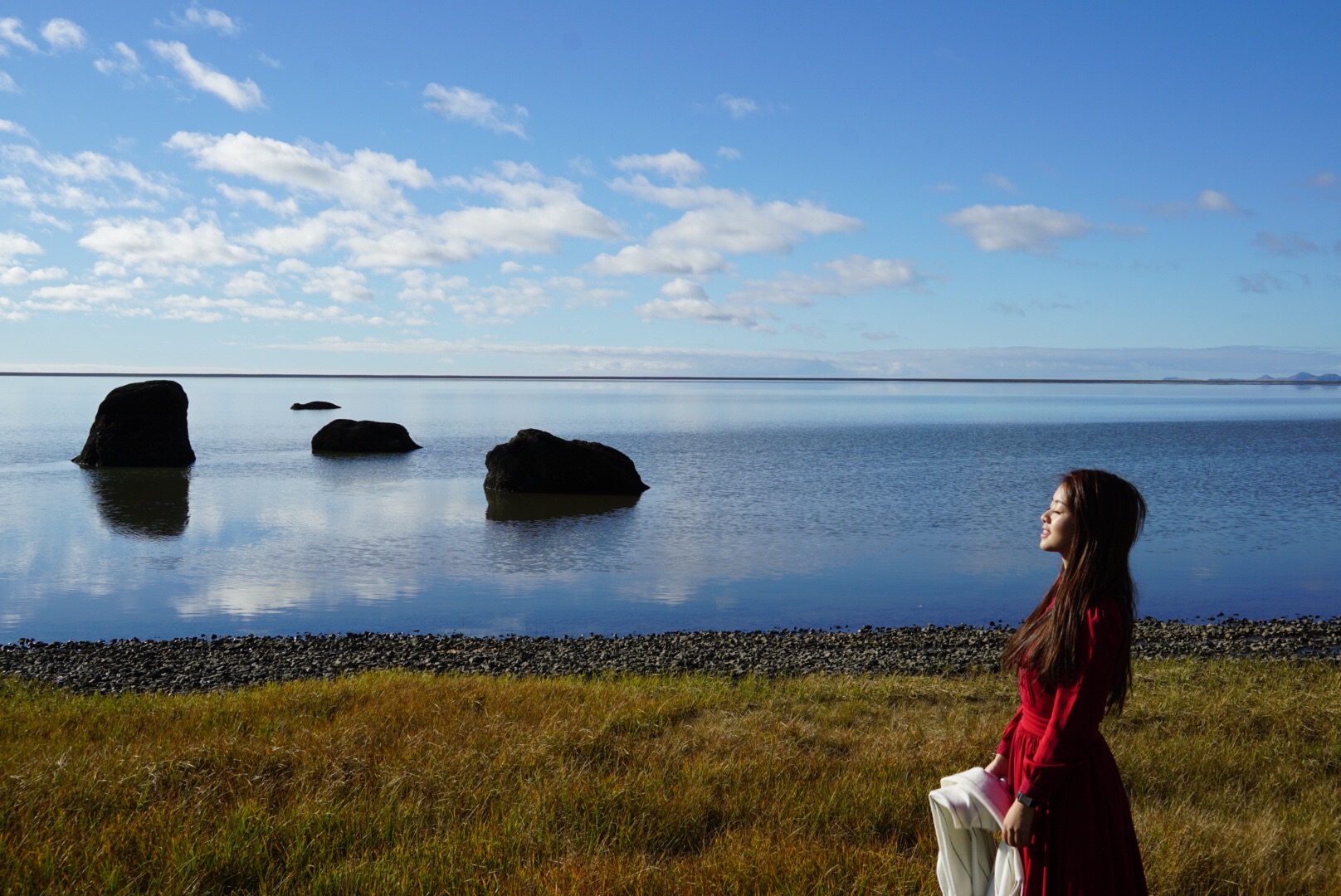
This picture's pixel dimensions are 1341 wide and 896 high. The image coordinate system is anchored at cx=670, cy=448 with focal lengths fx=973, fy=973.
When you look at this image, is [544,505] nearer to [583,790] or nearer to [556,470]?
[556,470]

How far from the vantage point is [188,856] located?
6.20 meters

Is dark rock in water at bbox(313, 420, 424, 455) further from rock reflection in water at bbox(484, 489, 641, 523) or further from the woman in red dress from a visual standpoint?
the woman in red dress

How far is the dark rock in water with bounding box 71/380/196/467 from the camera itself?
50.9 m

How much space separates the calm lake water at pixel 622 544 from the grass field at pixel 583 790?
955 cm

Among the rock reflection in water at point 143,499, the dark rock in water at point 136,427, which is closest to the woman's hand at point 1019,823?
the rock reflection in water at point 143,499

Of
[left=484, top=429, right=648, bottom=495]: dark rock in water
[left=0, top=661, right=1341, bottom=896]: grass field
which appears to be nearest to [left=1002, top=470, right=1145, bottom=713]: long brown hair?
[left=0, top=661, right=1341, bottom=896]: grass field

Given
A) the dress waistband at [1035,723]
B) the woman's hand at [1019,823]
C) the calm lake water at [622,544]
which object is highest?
the dress waistband at [1035,723]

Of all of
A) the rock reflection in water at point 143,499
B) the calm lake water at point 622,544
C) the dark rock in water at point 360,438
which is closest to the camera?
the calm lake water at point 622,544

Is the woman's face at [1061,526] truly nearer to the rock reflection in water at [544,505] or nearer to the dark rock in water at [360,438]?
the rock reflection in water at [544,505]

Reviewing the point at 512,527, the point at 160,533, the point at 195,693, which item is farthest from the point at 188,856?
the point at 160,533

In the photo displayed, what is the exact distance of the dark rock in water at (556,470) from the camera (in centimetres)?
4244

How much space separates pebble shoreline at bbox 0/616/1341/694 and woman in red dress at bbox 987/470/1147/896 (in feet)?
33.3

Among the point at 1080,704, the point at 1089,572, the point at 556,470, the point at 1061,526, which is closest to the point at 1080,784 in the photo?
the point at 1080,704

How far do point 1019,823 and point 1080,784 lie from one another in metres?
→ 0.34
